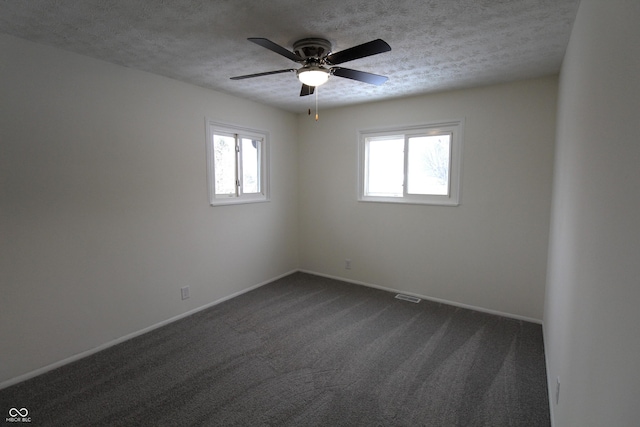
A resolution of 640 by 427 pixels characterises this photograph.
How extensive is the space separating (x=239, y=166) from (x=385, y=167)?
1968 mm

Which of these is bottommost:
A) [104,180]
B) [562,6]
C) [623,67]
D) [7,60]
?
[104,180]

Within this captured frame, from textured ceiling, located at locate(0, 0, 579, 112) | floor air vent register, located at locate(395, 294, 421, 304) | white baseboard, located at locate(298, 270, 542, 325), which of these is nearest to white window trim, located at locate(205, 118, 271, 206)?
textured ceiling, located at locate(0, 0, 579, 112)

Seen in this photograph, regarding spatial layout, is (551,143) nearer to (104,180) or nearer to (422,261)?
(422,261)

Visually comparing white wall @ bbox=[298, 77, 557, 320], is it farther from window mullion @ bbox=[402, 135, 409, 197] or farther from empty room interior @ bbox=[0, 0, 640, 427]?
window mullion @ bbox=[402, 135, 409, 197]

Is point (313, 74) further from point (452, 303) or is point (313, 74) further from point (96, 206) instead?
point (452, 303)

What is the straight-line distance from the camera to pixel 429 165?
3887 millimetres

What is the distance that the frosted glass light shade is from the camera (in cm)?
231

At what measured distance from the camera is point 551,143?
3.06 metres

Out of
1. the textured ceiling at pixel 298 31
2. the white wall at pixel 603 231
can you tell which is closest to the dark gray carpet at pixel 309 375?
the white wall at pixel 603 231

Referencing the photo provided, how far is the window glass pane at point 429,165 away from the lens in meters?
3.77

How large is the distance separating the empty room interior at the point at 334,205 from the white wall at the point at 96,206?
0.05 feet

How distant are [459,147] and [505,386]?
7.98 feet

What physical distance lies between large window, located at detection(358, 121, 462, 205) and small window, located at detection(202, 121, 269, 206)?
1.41 meters

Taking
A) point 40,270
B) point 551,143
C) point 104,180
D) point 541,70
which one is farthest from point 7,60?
point 551,143
